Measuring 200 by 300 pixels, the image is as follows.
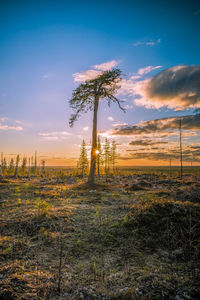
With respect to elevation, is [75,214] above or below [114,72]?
below

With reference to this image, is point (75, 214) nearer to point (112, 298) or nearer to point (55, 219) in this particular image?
point (55, 219)

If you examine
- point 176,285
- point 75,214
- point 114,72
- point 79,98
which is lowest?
point 75,214

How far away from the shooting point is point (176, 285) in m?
2.65

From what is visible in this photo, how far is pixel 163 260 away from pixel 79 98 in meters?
16.0

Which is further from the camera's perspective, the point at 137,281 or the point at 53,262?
the point at 53,262

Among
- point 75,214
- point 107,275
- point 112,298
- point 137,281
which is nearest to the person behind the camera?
point 112,298

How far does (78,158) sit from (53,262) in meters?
44.7

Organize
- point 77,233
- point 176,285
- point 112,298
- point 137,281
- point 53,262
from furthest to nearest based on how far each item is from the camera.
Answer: point 77,233, point 53,262, point 137,281, point 176,285, point 112,298

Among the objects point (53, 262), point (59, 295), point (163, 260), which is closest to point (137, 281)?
point (163, 260)

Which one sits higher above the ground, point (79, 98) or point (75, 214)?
point (79, 98)

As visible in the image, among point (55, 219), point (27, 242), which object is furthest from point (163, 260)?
point (55, 219)

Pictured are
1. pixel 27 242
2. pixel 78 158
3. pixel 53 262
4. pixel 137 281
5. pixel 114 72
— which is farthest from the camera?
pixel 78 158

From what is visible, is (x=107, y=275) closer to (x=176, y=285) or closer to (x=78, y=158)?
(x=176, y=285)

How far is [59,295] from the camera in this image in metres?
2.50
